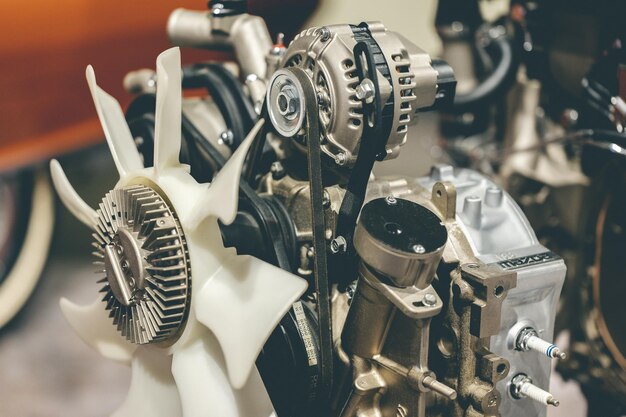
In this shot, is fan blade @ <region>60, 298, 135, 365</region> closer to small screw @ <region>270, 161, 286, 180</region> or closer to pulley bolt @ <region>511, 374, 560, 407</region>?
small screw @ <region>270, 161, 286, 180</region>

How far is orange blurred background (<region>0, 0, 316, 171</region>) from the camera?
59.2 inches

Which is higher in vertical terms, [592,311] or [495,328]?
[495,328]

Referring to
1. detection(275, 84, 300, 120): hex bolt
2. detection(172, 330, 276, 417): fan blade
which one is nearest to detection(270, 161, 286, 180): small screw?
detection(275, 84, 300, 120): hex bolt

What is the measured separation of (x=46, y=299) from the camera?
69.7 inches

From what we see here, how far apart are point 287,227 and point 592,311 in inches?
25.3

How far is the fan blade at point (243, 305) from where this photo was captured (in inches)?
30.1

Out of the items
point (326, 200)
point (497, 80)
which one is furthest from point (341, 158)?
point (497, 80)

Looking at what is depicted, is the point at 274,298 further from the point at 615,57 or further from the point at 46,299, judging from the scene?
the point at 46,299

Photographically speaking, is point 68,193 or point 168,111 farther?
point 68,193

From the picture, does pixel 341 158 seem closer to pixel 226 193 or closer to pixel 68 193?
pixel 226 193

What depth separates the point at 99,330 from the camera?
102cm

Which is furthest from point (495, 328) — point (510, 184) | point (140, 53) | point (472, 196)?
point (140, 53)

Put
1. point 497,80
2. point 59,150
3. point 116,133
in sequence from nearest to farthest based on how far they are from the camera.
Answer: point 116,133, point 497,80, point 59,150

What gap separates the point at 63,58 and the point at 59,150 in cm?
24
